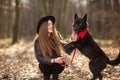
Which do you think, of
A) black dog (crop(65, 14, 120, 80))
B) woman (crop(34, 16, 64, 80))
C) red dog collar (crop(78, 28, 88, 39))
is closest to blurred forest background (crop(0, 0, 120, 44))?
black dog (crop(65, 14, 120, 80))

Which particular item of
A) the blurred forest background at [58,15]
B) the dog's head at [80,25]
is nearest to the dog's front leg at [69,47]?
the dog's head at [80,25]

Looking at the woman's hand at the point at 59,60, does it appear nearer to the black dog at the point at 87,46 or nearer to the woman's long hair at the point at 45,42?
the woman's long hair at the point at 45,42

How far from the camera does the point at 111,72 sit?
1088cm

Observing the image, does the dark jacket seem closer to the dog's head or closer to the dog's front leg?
the dog's front leg

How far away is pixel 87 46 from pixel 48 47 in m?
1.48

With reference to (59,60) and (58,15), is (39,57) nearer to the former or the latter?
(59,60)

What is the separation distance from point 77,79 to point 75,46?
7.68ft

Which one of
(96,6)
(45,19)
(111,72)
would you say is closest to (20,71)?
(111,72)

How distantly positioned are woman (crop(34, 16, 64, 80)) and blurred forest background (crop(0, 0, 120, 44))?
48.1ft

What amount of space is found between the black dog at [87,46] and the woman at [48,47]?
0.60m

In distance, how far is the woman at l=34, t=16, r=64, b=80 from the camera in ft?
21.4

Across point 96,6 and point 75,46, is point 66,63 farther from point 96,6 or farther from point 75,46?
point 96,6

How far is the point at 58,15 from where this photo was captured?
35.0 m

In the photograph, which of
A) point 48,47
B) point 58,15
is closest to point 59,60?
point 48,47
